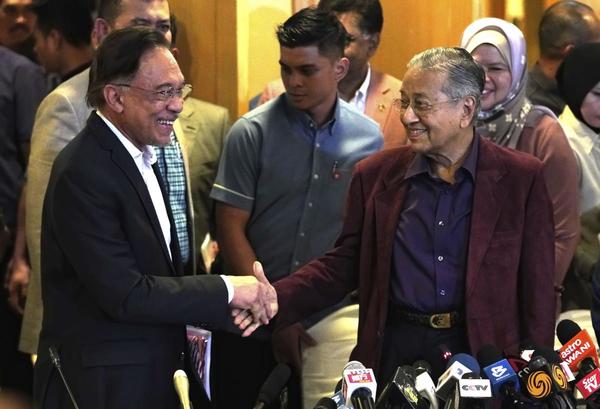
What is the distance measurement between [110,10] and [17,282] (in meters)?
1.08

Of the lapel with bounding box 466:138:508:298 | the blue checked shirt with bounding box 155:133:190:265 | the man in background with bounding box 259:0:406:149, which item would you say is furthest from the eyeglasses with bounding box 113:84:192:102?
the man in background with bounding box 259:0:406:149

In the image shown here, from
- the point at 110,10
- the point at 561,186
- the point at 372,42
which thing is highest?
the point at 110,10

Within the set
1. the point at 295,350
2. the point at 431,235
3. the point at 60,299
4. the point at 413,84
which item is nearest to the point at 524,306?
the point at 431,235

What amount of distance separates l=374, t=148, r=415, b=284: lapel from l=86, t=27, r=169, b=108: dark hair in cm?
80

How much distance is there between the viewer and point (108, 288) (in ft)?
11.4

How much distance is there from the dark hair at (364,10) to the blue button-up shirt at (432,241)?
6.20 feet

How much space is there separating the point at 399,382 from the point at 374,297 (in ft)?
2.80

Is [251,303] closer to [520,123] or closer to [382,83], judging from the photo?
[520,123]

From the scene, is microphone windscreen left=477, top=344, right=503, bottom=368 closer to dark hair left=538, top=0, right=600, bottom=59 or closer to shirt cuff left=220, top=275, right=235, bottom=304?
shirt cuff left=220, top=275, right=235, bottom=304

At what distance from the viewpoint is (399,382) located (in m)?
2.95

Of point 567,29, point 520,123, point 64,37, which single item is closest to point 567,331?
point 520,123

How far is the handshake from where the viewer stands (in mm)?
3719

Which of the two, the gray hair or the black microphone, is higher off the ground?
the gray hair

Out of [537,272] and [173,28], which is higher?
[173,28]
